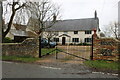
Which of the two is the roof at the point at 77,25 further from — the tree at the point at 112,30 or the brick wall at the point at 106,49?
the brick wall at the point at 106,49

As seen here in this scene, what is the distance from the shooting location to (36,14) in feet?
77.7

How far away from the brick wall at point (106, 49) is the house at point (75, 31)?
Result: 2528cm

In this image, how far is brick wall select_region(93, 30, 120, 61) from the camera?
378 inches

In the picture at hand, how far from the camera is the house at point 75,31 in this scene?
36.7m

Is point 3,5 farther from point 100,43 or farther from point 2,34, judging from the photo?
point 100,43

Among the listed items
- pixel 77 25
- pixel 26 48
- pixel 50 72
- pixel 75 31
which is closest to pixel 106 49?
pixel 50 72

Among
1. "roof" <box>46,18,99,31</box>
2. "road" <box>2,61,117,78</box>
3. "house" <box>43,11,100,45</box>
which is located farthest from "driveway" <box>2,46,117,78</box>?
"roof" <box>46,18,99,31</box>

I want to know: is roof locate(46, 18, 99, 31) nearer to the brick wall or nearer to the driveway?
the brick wall

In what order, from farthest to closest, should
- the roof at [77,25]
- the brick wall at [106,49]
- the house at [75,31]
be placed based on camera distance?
1. the roof at [77,25]
2. the house at [75,31]
3. the brick wall at [106,49]

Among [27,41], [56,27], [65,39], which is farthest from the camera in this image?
[56,27]

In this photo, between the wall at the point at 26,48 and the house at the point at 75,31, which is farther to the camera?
the house at the point at 75,31

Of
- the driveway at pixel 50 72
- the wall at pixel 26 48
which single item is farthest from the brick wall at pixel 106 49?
the wall at pixel 26 48

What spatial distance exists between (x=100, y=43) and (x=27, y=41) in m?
6.28

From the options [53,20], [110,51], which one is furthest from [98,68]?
[53,20]
